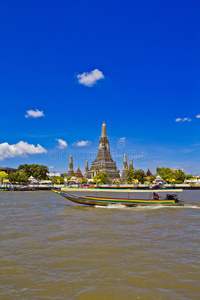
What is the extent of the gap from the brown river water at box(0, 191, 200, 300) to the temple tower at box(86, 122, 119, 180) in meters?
98.0

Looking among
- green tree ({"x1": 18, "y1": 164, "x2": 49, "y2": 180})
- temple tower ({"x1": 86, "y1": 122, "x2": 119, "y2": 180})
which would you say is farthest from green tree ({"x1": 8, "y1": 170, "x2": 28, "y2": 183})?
temple tower ({"x1": 86, "y1": 122, "x2": 119, "y2": 180})

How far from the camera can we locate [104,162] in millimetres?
112062

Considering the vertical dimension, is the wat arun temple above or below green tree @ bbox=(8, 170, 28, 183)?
above

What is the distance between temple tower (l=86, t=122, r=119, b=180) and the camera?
361 ft

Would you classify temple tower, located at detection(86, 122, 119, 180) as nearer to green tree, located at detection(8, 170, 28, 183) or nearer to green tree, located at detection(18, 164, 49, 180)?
green tree, located at detection(18, 164, 49, 180)

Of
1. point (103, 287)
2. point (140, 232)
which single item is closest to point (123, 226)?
point (140, 232)

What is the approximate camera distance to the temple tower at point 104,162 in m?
110

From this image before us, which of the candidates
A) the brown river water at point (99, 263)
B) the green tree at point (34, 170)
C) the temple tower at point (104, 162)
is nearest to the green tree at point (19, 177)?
the green tree at point (34, 170)

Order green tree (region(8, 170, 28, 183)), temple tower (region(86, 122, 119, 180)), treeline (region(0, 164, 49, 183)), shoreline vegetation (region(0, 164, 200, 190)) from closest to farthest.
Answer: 1. shoreline vegetation (region(0, 164, 200, 190))
2. green tree (region(8, 170, 28, 183))
3. treeline (region(0, 164, 49, 183))
4. temple tower (region(86, 122, 119, 180))

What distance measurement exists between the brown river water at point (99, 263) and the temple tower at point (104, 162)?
98.0 m

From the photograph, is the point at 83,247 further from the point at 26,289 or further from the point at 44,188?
the point at 44,188

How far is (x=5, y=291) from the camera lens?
5.27 meters

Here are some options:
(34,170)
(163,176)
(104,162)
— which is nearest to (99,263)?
(34,170)

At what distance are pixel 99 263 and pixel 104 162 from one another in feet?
344
